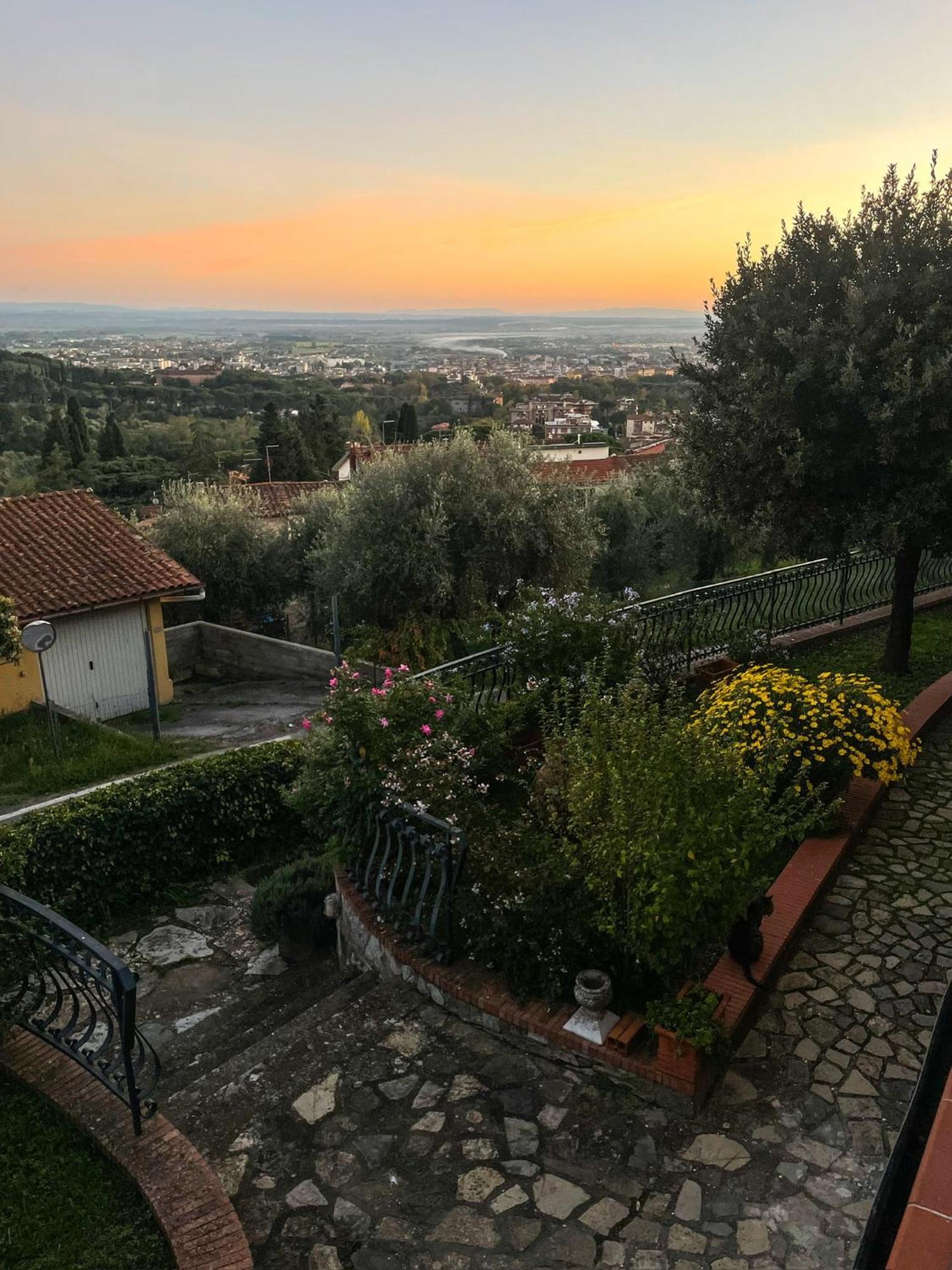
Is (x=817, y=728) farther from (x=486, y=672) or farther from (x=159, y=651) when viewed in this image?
(x=159, y=651)

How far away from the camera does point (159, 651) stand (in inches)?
668

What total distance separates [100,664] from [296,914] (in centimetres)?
1108

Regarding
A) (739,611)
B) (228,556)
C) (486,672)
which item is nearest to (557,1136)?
(486,672)

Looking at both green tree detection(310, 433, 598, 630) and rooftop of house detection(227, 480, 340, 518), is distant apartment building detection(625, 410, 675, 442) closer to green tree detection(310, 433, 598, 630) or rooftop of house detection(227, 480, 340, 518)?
rooftop of house detection(227, 480, 340, 518)

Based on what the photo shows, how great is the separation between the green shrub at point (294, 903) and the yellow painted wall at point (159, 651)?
34.9 feet

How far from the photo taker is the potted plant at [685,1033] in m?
3.94

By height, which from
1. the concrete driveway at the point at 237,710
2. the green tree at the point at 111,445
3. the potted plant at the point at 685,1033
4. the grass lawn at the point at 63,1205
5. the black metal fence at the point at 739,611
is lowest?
the concrete driveway at the point at 237,710

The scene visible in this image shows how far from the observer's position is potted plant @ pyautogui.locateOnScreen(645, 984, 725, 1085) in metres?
3.94

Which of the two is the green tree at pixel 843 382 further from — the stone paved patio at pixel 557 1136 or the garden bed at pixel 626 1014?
the stone paved patio at pixel 557 1136

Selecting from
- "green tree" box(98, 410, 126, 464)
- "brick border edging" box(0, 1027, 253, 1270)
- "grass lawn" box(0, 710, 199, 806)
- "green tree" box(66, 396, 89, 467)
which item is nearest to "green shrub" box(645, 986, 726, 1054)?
"brick border edging" box(0, 1027, 253, 1270)

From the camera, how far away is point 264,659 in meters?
18.4

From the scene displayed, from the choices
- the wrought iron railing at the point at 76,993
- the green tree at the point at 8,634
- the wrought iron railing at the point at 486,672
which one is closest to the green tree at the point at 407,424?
the green tree at the point at 8,634

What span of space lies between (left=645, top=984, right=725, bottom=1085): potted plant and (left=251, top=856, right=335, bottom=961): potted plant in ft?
10.2

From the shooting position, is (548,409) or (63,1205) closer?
(63,1205)
